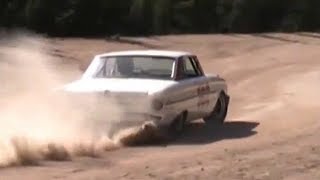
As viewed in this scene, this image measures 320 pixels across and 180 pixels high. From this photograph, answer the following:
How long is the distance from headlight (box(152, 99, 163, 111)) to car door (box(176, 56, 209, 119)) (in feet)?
4.03

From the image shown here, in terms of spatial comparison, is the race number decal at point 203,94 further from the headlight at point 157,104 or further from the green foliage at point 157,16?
the green foliage at point 157,16

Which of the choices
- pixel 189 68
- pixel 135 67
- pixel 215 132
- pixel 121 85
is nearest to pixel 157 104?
pixel 121 85

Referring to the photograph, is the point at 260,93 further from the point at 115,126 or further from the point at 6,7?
the point at 6,7

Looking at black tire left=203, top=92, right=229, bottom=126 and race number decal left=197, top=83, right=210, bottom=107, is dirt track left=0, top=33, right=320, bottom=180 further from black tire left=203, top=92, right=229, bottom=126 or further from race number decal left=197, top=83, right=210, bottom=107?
race number decal left=197, top=83, right=210, bottom=107

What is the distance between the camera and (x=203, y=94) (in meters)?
16.2

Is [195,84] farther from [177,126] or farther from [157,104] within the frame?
[157,104]

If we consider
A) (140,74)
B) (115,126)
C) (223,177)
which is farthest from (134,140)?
(223,177)

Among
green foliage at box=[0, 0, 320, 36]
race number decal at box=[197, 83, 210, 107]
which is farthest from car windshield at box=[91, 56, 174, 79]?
green foliage at box=[0, 0, 320, 36]

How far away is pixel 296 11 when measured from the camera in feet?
128

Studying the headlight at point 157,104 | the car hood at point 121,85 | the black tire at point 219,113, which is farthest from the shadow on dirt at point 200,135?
the car hood at point 121,85

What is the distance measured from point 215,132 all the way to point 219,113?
1.53m

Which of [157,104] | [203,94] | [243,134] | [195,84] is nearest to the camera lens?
[157,104]

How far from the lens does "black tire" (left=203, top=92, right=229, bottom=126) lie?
17.2 meters

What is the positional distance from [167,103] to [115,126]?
32.8 inches
